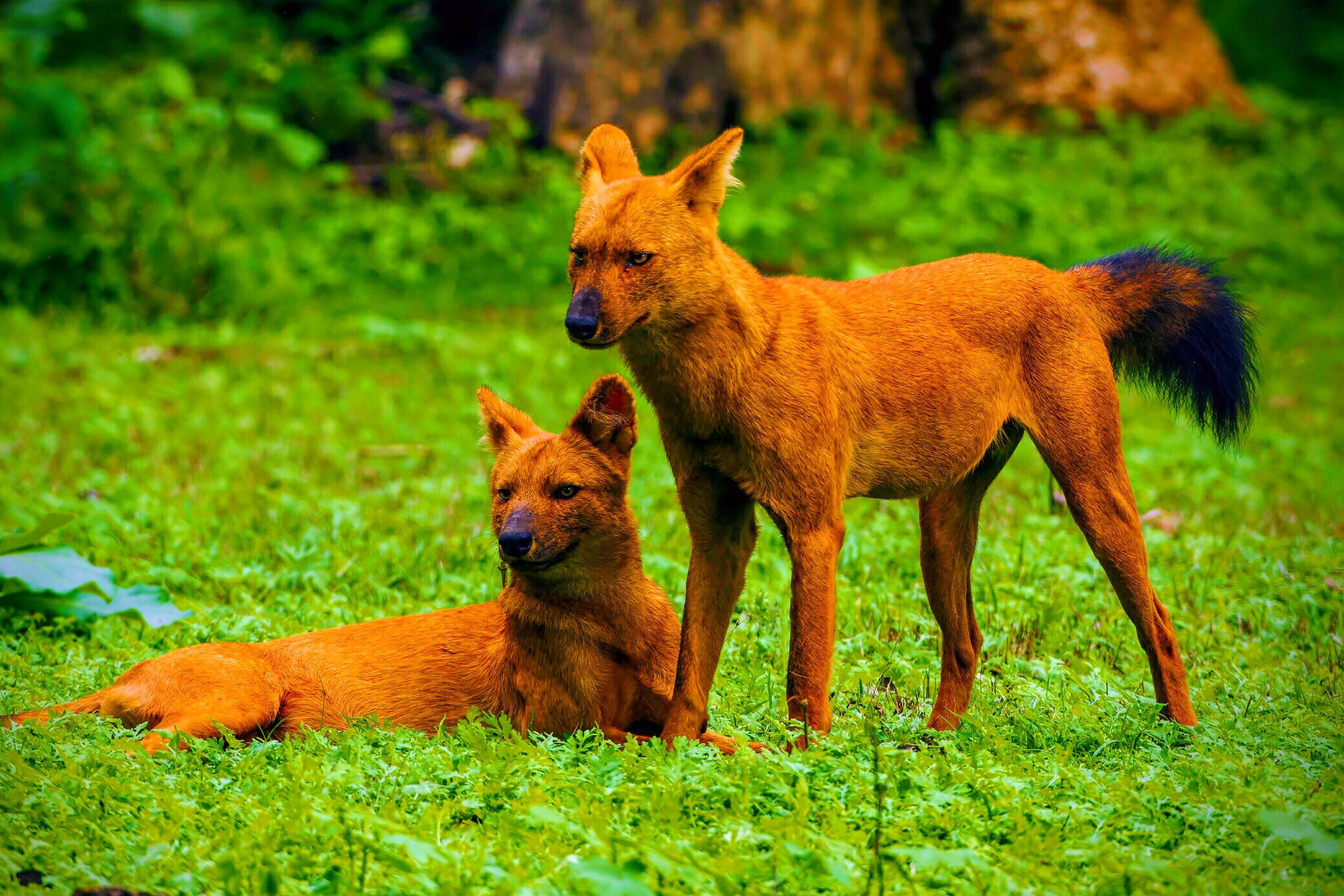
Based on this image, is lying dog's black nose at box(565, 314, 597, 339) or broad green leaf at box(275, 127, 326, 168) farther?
broad green leaf at box(275, 127, 326, 168)

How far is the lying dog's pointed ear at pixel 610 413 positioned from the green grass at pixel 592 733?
98 centimetres

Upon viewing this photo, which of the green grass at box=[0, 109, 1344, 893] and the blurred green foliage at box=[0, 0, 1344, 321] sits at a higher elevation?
the blurred green foliage at box=[0, 0, 1344, 321]

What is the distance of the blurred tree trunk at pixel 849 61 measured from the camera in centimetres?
1238

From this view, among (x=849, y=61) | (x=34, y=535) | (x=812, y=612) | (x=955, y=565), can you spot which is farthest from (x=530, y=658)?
(x=849, y=61)

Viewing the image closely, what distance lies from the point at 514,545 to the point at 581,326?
33.0 inches

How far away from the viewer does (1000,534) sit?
646 cm

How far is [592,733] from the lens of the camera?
4.14 metres

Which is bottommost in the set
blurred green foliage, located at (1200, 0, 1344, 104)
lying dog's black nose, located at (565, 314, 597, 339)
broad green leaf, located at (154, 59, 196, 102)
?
lying dog's black nose, located at (565, 314, 597, 339)

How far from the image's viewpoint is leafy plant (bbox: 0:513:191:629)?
5297 mm

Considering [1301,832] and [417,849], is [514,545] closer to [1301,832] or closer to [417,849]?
[417,849]

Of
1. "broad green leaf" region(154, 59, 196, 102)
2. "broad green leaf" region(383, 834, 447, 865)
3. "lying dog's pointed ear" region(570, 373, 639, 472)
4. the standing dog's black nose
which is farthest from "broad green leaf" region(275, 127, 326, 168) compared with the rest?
"broad green leaf" region(383, 834, 447, 865)

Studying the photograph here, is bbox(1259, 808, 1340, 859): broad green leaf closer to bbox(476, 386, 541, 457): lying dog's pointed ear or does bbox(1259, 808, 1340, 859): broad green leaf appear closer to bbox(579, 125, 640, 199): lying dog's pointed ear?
bbox(579, 125, 640, 199): lying dog's pointed ear

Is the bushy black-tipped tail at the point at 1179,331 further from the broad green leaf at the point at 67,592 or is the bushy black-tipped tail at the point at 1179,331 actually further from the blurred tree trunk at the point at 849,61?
the blurred tree trunk at the point at 849,61

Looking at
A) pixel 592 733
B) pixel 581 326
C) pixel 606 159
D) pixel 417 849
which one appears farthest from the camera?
pixel 606 159
